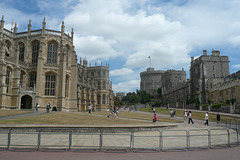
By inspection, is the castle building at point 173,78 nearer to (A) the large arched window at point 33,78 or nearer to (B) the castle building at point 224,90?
(B) the castle building at point 224,90

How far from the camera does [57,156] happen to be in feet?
28.7

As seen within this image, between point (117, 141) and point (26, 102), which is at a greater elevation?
point (26, 102)

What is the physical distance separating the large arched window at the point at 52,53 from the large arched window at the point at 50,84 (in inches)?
146

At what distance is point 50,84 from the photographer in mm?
41656

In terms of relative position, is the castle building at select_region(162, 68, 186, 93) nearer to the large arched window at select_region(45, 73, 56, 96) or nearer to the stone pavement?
the large arched window at select_region(45, 73, 56, 96)

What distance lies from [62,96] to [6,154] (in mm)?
32703

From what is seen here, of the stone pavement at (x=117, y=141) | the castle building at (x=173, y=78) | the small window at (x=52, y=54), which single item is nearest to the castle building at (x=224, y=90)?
the stone pavement at (x=117, y=141)

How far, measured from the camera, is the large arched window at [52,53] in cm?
4400

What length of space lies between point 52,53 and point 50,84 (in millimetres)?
7577

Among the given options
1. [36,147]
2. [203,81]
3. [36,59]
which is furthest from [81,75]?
[36,147]

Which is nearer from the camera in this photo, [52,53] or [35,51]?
[35,51]

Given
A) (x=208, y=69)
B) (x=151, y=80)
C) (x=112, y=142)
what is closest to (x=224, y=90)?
(x=208, y=69)

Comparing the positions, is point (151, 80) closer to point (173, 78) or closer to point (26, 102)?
point (173, 78)

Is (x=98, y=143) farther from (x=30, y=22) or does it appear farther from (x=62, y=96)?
(x=30, y=22)
